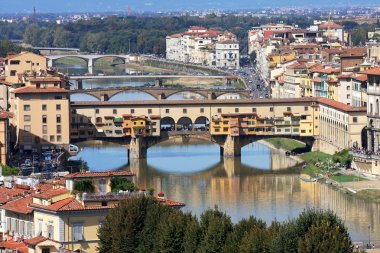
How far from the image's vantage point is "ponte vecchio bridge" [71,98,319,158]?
163ft

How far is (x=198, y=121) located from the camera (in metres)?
52.2

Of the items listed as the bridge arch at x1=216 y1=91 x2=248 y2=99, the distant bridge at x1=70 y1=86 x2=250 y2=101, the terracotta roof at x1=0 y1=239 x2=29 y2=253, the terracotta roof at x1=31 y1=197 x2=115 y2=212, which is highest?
the terracotta roof at x1=31 y1=197 x2=115 y2=212

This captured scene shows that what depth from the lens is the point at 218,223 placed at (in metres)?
21.8

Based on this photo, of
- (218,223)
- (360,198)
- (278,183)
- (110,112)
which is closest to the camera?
(218,223)

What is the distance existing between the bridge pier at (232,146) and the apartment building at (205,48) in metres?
45.1

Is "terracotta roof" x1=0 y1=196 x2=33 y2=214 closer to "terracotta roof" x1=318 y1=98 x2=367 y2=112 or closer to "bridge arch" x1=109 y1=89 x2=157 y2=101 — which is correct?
"terracotta roof" x1=318 y1=98 x2=367 y2=112

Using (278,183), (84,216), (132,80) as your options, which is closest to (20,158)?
(278,183)

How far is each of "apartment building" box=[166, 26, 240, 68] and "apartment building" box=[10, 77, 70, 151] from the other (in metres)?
47.7

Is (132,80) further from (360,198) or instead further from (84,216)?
(84,216)

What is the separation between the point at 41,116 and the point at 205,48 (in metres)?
53.6

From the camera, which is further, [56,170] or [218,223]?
[56,170]

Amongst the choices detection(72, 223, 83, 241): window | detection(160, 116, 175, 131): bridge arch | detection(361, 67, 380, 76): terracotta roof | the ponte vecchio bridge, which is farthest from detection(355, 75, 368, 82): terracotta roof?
detection(72, 223, 83, 241): window

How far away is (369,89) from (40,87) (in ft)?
30.1

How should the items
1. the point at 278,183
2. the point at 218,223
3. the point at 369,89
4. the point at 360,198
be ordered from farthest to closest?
the point at 369,89, the point at 278,183, the point at 360,198, the point at 218,223
